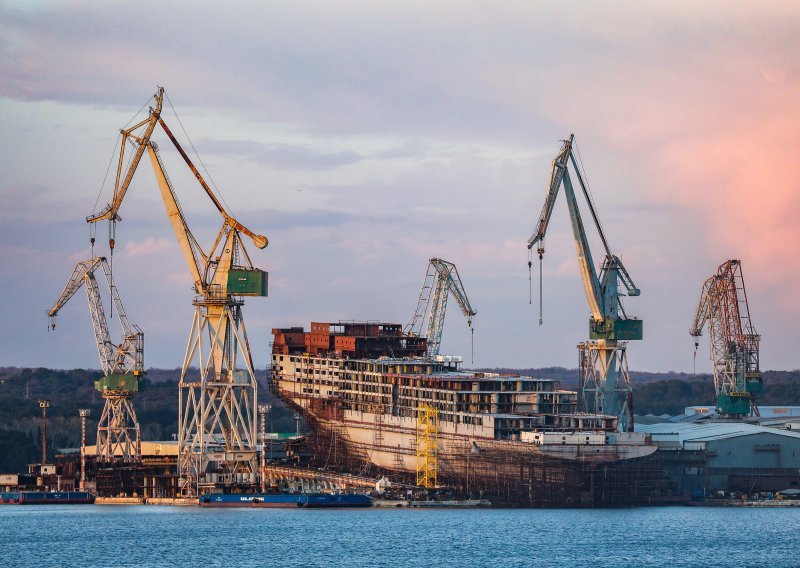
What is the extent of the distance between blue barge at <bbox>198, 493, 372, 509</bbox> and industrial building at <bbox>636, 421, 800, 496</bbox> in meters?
30.5

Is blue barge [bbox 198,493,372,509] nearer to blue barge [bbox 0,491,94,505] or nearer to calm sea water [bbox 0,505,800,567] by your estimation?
calm sea water [bbox 0,505,800,567]

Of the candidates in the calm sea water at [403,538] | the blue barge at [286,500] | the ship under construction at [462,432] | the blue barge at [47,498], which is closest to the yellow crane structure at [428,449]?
the ship under construction at [462,432]

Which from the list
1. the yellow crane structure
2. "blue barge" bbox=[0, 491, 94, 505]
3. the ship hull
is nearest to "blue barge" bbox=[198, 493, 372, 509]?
the yellow crane structure

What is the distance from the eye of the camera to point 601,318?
186750 millimetres

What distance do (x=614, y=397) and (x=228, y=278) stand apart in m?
40.8

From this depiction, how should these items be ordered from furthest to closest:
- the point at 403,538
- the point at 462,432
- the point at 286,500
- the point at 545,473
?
the point at 462,432, the point at 286,500, the point at 545,473, the point at 403,538

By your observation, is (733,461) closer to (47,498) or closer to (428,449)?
(428,449)

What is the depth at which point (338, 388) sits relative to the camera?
194m

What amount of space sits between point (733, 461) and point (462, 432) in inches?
1128

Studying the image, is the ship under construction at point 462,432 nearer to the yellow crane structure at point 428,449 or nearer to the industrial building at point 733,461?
the yellow crane structure at point 428,449

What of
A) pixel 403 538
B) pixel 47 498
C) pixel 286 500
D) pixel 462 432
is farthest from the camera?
pixel 47 498

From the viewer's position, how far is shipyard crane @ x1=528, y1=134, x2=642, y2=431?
184000 millimetres

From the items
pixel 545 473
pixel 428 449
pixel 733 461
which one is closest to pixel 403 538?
pixel 545 473

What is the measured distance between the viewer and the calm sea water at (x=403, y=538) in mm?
126500
